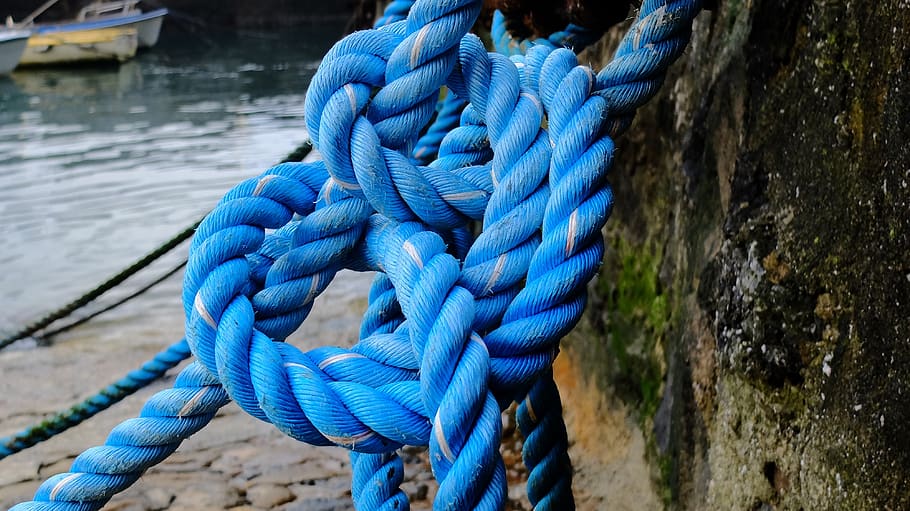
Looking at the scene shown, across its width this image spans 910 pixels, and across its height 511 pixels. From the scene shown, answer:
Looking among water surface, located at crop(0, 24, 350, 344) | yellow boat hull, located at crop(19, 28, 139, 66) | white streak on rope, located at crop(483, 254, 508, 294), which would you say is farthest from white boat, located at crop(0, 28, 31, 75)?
white streak on rope, located at crop(483, 254, 508, 294)

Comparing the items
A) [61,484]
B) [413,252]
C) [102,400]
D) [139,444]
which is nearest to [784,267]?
[413,252]

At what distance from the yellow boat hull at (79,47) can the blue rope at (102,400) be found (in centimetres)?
1327

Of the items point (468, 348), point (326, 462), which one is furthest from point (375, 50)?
point (326, 462)

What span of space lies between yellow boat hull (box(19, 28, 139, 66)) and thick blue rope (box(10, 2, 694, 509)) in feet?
46.2

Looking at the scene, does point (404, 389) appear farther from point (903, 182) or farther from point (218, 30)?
point (218, 30)

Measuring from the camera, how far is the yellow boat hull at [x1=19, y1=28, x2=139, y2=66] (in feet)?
43.1

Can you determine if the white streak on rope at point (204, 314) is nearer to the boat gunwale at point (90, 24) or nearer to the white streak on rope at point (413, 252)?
the white streak on rope at point (413, 252)

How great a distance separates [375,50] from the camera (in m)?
0.87

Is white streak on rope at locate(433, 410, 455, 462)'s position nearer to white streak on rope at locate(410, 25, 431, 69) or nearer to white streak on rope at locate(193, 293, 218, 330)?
white streak on rope at locate(193, 293, 218, 330)

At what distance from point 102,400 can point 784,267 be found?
123 centimetres

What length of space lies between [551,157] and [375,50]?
22 cm

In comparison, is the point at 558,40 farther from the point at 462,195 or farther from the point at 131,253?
the point at 131,253

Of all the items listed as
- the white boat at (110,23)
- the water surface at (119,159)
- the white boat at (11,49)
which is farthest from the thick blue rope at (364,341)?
the white boat at (110,23)

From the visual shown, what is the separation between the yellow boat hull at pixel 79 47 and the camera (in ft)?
43.1
